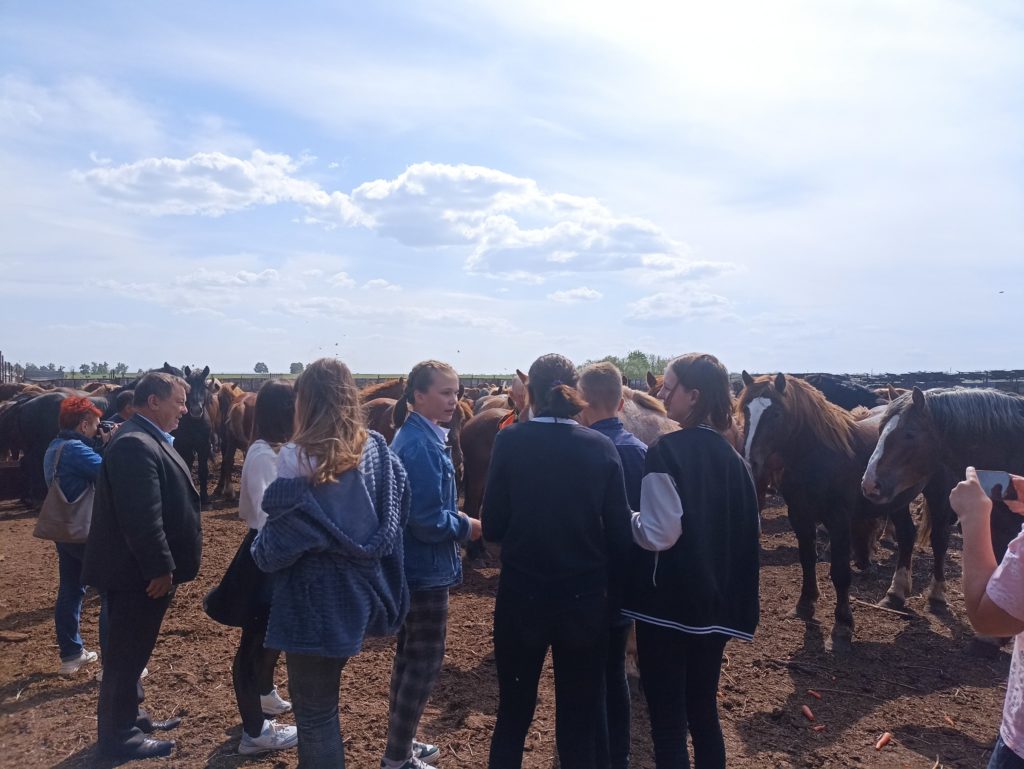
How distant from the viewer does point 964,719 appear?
15.3 ft

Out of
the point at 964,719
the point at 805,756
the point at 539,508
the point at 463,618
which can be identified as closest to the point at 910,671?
the point at 964,719

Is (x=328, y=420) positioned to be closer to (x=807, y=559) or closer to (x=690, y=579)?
(x=690, y=579)

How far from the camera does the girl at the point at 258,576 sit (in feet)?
11.2

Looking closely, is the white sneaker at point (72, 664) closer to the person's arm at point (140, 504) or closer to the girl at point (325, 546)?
the person's arm at point (140, 504)

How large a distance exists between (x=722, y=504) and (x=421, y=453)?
135cm

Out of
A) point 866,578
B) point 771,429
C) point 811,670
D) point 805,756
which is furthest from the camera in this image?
point 866,578

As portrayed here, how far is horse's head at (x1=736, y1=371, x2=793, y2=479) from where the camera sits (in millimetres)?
6008

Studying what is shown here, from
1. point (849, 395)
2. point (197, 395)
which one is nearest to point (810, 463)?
point (849, 395)

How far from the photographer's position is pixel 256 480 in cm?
348

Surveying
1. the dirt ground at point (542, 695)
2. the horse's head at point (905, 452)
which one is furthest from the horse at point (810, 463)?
the horse's head at point (905, 452)

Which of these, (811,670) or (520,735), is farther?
(811,670)

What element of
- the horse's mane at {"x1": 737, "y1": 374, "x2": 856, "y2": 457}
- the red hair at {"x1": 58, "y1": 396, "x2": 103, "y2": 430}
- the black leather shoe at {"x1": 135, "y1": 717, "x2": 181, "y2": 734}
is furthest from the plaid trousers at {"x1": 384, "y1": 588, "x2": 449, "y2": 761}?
the horse's mane at {"x1": 737, "y1": 374, "x2": 856, "y2": 457}

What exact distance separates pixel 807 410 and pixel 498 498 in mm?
4211

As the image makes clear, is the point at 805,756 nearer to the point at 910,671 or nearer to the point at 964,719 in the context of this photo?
the point at 964,719
